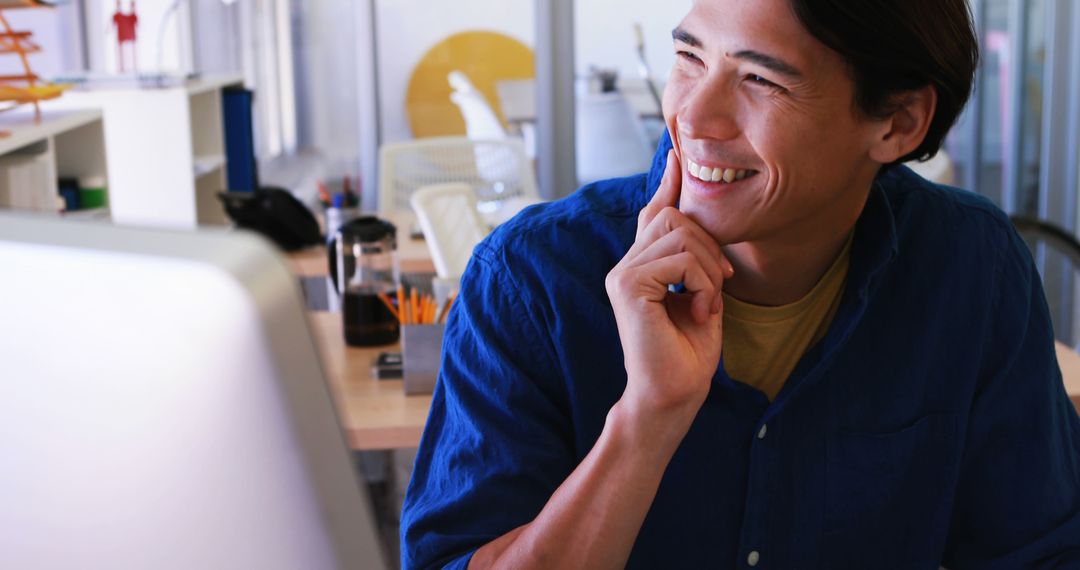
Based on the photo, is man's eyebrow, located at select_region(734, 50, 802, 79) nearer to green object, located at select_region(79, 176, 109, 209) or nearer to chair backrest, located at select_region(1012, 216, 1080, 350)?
green object, located at select_region(79, 176, 109, 209)

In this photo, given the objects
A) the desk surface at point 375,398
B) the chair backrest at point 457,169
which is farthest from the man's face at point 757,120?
the chair backrest at point 457,169

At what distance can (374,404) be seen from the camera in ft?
6.46

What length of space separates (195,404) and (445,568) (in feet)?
2.57

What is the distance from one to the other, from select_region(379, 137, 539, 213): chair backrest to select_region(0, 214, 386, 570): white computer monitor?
364 centimetres

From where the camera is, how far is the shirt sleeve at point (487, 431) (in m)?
1.12

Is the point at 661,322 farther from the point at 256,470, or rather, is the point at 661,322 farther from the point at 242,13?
the point at 242,13

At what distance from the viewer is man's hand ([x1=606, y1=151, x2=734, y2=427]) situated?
1081 millimetres

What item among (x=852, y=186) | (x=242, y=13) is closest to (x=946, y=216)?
(x=852, y=186)

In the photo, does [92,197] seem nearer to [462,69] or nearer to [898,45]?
[462,69]

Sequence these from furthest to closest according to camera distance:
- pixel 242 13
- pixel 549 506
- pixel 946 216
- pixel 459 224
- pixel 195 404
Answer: pixel 242 13 < pixel 459 224 < pixel 946 216 < pixel 549 506 < pixel 195 404

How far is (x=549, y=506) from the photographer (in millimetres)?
1079

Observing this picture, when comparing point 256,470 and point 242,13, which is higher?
point 242,13

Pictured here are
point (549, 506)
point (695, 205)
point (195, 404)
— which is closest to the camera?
point (195, 404)

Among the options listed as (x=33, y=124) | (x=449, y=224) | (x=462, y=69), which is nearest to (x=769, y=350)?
(x=449, y=224)
